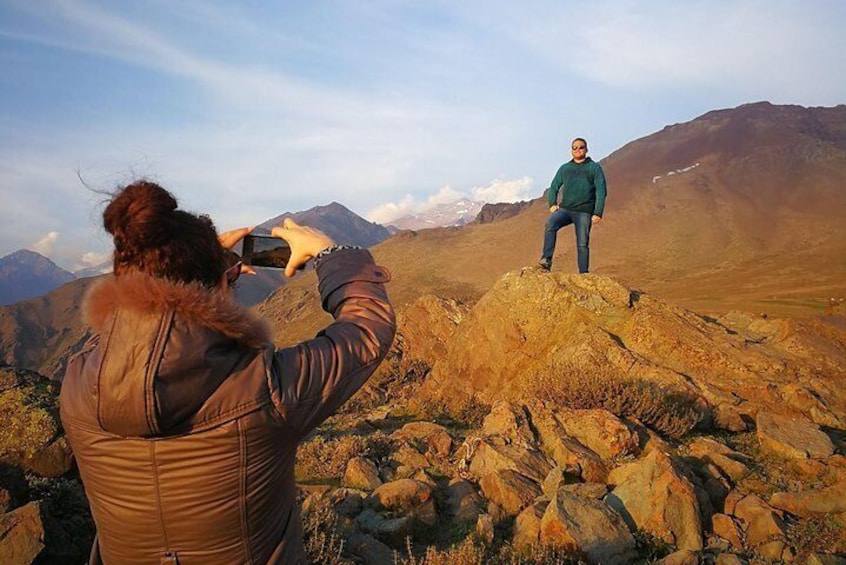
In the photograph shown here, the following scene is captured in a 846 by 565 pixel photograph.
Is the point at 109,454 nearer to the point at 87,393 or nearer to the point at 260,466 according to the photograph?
the point at 87,393

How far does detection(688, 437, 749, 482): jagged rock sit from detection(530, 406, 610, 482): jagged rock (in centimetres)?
94

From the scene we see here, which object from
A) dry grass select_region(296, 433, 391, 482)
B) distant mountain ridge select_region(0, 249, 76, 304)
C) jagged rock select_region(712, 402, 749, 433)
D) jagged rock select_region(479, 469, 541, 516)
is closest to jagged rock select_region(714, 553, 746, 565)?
jagged rock select_region(479, 469, 541, 516)

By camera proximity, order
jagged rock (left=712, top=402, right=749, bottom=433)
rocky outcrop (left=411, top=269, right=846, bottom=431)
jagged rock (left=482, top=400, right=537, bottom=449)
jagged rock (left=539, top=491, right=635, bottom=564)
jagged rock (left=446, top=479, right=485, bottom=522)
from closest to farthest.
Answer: jagged rock (left=539, top=491, right=635, bottom=564)
jagged rock (left=446, top=479, right=485, bottom=522)
jagged rock (left=482, top=400, right=537, bottom=449)
jagged rock (left=712, top=402, right=749, bottom=433)
rocky outcrop (left=411, top=269, right=846, bottom=431)

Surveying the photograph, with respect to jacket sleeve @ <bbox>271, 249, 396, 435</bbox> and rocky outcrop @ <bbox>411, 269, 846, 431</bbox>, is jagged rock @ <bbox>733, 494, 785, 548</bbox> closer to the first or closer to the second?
rocky outcrop @ <bbox>411, 269, 846, 431</bbox>

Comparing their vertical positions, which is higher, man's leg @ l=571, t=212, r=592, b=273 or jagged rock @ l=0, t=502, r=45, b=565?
man's leg @ l=571, t=212, r=592, b=273

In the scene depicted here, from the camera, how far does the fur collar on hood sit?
128cm

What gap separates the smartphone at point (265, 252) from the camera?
1789mm

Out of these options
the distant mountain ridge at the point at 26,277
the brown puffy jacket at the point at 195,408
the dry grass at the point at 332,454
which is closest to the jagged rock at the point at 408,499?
the dry grass at the point at 332,454

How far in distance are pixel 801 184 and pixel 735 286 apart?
18986 mm

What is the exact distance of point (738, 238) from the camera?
1222 inches

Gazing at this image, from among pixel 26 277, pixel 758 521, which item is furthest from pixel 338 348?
pixel 26 277

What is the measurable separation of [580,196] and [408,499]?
5.06 metres

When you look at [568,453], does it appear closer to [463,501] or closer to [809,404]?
[463,501]

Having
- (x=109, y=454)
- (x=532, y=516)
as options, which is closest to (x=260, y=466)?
(x=109, y=454)
